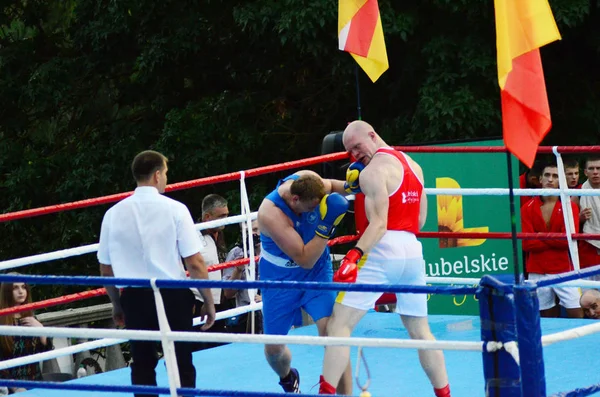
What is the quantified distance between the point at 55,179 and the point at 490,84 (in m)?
5.80

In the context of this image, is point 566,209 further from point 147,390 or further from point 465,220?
point 147,390

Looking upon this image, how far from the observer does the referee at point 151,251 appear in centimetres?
497

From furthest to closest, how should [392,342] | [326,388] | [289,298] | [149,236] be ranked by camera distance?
[289,298], [326,388], [149,236], [392,342]

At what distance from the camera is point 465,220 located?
7586 millimetres

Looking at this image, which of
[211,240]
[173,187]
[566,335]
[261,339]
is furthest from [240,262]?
[566,335]

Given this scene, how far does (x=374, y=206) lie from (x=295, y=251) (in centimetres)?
47

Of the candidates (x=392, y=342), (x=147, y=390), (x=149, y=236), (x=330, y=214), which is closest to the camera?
(x=392, y=342)

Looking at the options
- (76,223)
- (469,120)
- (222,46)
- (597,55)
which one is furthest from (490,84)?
(76,223)

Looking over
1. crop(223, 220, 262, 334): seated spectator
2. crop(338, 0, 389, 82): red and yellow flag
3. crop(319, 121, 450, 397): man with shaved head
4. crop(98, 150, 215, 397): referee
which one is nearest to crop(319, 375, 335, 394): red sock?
crop(319, 121, 450, 397): man with shaved head

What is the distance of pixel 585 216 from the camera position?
7355mm

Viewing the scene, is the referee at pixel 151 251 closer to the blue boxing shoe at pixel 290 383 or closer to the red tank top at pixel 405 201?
the blue boxing shoe at pixel 290 383

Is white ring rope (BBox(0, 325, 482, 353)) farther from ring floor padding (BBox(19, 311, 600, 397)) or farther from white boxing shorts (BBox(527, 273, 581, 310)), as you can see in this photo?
white boxing shorts (BBox(527, 273, 581, 310))

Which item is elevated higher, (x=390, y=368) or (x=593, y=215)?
(x=593, y=215)

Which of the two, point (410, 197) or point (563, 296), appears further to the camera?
point (563, 296)
